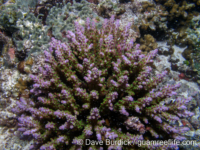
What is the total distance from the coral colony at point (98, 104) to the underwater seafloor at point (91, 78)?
20 mm

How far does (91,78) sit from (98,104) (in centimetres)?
65

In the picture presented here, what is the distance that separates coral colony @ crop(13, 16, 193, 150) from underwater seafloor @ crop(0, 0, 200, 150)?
0.06 ft

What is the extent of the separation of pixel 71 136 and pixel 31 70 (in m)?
1.95

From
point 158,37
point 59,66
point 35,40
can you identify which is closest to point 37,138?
point 59,66

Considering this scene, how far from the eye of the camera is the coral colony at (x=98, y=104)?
2.46 m

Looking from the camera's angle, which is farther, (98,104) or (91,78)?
(98,104)

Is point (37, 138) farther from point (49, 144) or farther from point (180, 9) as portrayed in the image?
point (180, 9)

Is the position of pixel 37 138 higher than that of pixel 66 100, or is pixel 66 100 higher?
pixel 66 100

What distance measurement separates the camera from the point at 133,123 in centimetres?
251

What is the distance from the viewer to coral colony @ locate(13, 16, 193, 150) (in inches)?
96.7

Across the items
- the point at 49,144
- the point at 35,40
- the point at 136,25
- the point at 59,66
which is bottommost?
the point at 49,144

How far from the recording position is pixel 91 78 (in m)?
2.49

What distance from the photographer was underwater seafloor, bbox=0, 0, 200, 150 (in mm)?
2521

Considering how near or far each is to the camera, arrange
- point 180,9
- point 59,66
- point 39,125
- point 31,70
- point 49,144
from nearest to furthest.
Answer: point 49,144 → point 39,125 → point 59,66 → point 31,70 → point 180,9
